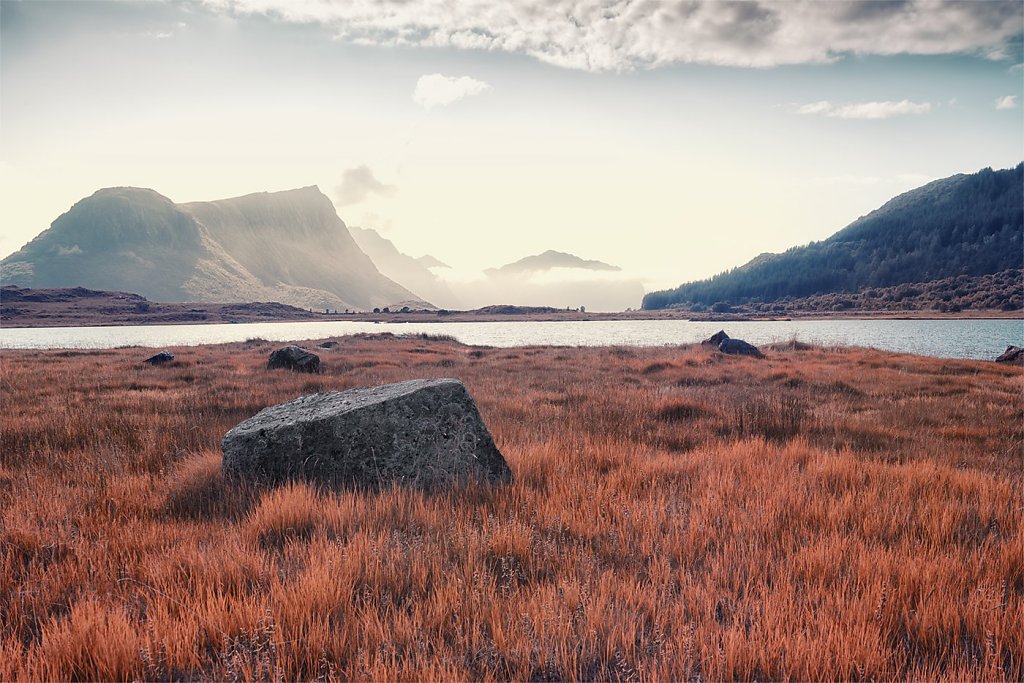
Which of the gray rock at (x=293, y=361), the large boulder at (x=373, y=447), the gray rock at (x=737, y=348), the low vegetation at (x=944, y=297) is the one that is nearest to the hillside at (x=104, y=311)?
the gray rock at (x=293, y=361)

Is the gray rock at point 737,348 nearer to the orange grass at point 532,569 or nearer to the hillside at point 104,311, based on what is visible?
the orange grass at point 532,569

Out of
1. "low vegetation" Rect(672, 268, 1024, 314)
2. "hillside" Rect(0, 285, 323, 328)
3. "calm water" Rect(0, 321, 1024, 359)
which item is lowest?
"calm water" Rect(0, 321, 1024, 359)

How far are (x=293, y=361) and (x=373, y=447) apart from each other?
17.1m

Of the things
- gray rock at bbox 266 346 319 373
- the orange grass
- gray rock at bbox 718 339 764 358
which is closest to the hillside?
gray rock at bbox 266 346 319 373

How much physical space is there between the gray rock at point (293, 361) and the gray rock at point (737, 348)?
2285cm

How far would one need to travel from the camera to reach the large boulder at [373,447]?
5.05m

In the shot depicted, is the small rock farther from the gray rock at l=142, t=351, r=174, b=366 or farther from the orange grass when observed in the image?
the gray rock at l=142, t=351, r=174, b=366

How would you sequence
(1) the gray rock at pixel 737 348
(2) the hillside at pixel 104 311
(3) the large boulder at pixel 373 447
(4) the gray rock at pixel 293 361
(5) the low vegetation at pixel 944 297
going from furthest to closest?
1. (5) the low vegetation at pixel 944 297
2. (2) the hillside at pixel 104 311
3. (1) the gray rock at pixel 737 348
4. (4) the gray rock at pixel 293 361
5. (3) the large boulder at pixel 373 447

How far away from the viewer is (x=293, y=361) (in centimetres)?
2022

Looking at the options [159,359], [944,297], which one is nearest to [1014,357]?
[159,359]

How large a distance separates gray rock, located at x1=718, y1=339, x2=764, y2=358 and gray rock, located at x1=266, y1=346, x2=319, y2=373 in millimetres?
22847

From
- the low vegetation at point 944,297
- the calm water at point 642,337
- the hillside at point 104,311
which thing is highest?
the low vegetation at point 944,297

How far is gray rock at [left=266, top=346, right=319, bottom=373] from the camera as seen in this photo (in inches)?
787

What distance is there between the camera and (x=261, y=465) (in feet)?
16.8
